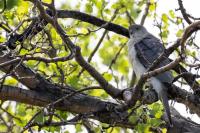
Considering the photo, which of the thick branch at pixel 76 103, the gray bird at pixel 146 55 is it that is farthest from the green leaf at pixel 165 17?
the thick branch at pixel 76 103

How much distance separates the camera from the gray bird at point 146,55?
20.5 ft

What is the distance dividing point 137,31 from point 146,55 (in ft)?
3.23

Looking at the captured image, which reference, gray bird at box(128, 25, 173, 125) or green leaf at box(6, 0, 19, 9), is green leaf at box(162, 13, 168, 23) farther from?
green leaf at box(6, 0, 19, 9)

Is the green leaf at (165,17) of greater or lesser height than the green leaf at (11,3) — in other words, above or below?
above

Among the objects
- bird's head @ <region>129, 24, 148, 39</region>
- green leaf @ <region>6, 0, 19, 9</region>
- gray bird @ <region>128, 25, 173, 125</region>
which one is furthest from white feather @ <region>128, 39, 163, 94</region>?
green leaf @ <region>6, 0, 19, 9</region>

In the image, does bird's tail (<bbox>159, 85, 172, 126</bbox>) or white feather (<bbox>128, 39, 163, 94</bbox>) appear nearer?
bird's tail (<bbox>159, 85, 172, 126</bbox>)

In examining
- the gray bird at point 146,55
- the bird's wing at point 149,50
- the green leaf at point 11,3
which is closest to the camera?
the green leaf at point 11,3

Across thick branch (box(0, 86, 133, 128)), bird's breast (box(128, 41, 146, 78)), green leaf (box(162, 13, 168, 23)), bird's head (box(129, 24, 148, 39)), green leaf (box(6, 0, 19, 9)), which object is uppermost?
bird's head (box(129, 24, 148, 39))

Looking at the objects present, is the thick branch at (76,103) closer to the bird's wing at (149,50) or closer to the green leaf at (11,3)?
the bird's wing at (149,50)

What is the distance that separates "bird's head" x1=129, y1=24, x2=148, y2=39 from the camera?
25.0 ft

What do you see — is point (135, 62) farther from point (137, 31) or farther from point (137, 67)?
point (137, 31)

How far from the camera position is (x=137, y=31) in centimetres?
791

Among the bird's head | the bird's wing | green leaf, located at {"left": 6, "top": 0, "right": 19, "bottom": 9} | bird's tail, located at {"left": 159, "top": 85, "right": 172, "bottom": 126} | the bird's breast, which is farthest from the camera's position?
the bird's head

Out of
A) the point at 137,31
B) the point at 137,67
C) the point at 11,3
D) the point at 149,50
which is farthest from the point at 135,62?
the point at 11,3
